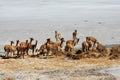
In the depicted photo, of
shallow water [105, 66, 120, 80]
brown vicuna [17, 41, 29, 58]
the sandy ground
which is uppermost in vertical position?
brown vicuna [17, 41, 29, 58]

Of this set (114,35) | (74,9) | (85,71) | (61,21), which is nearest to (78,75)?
(85,71)

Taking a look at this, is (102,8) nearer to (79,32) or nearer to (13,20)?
(13,20)

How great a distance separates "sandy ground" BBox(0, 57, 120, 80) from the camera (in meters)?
19.5

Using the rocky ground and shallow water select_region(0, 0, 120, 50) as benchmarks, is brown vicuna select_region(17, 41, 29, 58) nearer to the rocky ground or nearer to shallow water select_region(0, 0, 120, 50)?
the rocky ground

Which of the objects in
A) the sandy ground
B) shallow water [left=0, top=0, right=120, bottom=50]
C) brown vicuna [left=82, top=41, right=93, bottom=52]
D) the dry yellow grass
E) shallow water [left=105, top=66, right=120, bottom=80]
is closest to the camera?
shallow water [left=105, top=66, right=120, bottom=80]

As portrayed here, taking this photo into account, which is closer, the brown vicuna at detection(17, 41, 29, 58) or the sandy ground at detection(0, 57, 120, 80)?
the sandy ground at detection(0, 57, 120, 80)

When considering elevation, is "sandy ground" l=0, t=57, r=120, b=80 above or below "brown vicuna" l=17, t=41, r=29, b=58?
below

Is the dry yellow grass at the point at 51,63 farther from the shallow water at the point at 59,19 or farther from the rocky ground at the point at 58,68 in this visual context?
the shallow water at the point at 59,19

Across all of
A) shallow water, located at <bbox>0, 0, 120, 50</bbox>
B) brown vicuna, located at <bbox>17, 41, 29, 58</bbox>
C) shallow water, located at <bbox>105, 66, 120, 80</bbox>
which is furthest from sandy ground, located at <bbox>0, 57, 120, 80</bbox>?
shallow water, located at <bbox>0, 0, 120, 50</bbox>

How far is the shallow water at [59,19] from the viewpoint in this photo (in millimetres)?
35491

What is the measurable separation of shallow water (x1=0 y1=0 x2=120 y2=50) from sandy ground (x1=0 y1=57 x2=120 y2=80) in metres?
8.16

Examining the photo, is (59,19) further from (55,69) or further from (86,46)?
(55,69)

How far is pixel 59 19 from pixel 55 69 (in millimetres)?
23383

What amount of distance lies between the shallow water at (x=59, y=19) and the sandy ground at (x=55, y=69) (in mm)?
8161
